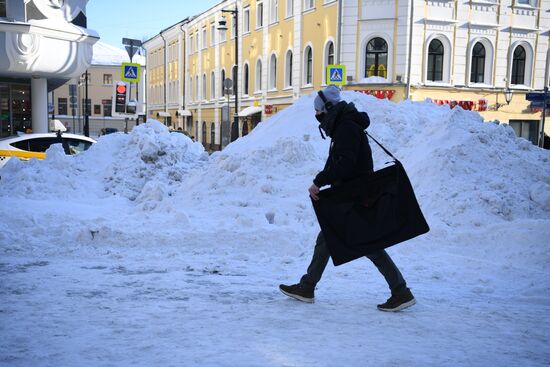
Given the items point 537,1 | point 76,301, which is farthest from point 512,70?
point 76,301

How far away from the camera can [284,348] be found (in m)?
3.21

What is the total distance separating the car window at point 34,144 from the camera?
11.8 metres

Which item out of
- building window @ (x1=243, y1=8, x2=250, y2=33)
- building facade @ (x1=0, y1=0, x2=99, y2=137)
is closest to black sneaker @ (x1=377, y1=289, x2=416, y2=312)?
building facade @ (x1=0, y1=0, x2=99, y2=137)

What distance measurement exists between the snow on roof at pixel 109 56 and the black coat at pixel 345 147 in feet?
210

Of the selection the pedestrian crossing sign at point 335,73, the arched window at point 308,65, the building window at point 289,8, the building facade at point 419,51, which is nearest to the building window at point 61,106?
the building facade at point 419,51

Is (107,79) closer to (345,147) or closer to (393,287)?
(345,147)

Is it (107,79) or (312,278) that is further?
(107,79)

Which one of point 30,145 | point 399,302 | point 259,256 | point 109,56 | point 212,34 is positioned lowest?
point 259,256

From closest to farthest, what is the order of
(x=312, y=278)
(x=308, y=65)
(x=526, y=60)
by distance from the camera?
(x=312, y=278), (x=526, y=60), (x=308, y=65)

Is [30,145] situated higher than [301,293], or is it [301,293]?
[30,145]

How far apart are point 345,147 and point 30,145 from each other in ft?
33.0

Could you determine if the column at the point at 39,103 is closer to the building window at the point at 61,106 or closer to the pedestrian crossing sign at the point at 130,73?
the pedestrian crossing sign at the point at 130,73

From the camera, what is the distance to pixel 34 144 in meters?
12.0

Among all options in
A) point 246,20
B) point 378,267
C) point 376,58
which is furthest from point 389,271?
point 246,20
